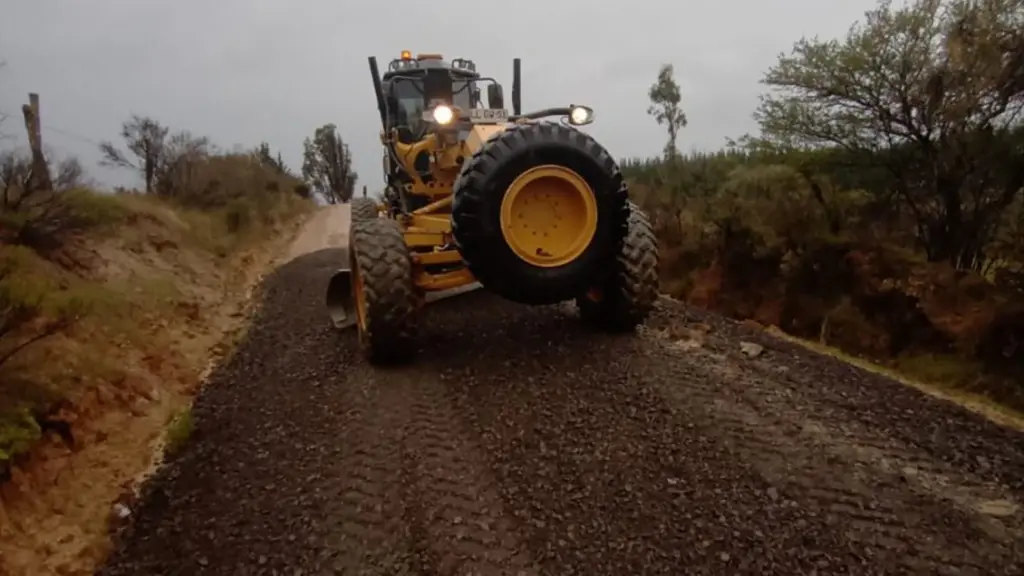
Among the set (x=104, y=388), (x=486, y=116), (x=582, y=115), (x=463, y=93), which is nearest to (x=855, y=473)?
(x=582, y=115)

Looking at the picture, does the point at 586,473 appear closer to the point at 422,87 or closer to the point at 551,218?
the point at 551,218

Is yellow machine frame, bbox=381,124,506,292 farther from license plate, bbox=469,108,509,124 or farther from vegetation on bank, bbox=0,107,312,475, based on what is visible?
vegetation on bank, bbox=0,107,312,475

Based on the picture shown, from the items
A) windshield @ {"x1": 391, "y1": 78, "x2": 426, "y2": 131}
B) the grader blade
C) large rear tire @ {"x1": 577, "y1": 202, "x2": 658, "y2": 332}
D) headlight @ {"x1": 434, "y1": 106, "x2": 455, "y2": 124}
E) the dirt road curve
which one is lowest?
the dirt road curve

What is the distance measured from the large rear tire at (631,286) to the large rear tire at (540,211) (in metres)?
0.37

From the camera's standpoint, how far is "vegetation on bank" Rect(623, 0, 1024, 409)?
835cm

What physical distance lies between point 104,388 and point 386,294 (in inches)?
85.0

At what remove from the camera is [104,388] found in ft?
19.7

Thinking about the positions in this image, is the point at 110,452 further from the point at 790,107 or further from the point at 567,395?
the point at 790,107

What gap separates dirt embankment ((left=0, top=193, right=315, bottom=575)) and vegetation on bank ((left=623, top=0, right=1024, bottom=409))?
645cm

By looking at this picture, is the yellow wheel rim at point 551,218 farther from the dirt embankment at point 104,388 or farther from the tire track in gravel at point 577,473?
the dirt embankment at point 104,388

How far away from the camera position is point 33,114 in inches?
501

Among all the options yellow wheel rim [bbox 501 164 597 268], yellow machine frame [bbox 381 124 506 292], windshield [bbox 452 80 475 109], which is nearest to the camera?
yellow wheel rim [bbox 501 164 597 268]

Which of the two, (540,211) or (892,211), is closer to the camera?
(540,211)

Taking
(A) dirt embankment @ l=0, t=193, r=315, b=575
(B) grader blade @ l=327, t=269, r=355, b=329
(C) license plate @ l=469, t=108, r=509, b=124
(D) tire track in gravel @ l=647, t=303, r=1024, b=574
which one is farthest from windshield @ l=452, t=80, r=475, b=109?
(D) tire track in gravel @ l=647, t=303, r=1024, b=574
